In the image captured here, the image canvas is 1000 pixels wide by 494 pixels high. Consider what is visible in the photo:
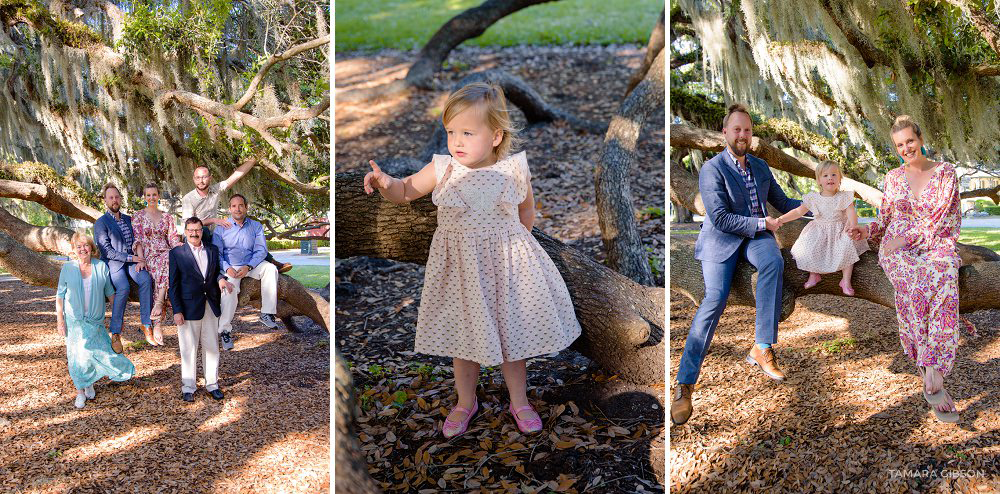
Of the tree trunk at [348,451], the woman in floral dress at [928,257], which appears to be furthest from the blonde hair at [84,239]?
the woman in floral dress at [928,257]

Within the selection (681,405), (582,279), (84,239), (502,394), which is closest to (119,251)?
(84,239)

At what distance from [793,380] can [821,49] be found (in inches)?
56.1

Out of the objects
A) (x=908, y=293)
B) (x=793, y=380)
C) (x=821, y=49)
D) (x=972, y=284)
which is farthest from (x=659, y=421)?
(x=821, y=49)

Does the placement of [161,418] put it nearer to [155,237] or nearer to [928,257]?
[155,237]

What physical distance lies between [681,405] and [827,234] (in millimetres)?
908

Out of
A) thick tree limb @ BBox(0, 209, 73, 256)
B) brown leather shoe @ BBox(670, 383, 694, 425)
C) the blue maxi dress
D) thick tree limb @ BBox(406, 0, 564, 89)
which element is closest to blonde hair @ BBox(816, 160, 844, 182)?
brown leather shoe @ BBox(670, 383, 694, 425)

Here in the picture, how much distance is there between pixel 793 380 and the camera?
9.61 ft

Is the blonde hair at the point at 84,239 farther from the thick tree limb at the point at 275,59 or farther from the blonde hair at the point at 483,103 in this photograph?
the blonde hair at the point at 483,103

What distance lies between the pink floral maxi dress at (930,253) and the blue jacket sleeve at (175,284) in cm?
290

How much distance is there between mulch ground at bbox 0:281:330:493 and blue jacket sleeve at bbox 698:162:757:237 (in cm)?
179

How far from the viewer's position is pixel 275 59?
3131mm

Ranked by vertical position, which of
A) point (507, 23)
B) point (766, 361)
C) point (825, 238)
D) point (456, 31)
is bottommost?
point (766, 361)

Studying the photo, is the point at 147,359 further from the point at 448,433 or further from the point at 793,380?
the point at 793,380

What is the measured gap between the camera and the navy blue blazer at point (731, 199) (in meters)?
2.82
